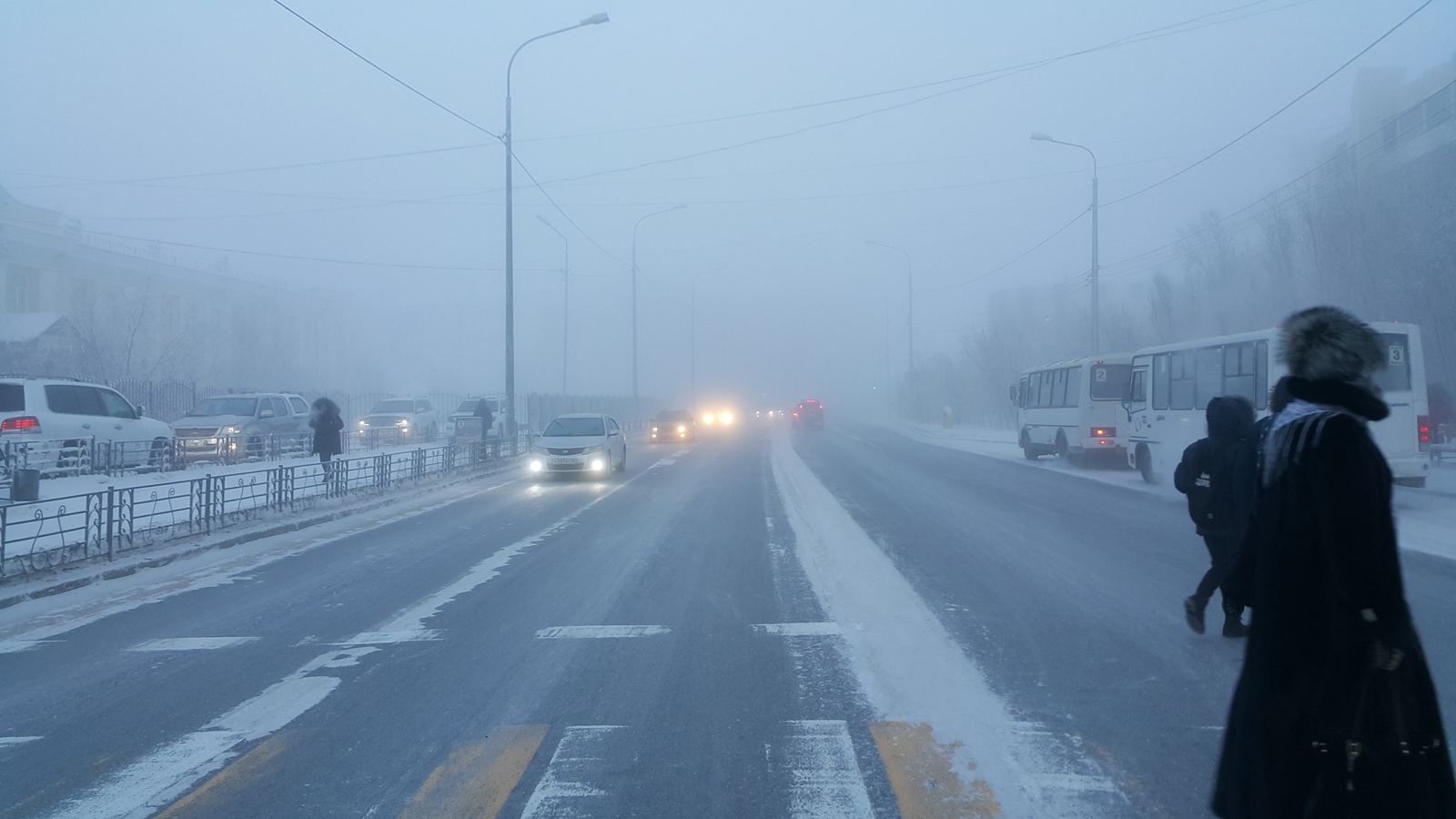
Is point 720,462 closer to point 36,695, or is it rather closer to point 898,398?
point 36,695

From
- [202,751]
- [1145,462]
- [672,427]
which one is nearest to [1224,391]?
[1145,462]

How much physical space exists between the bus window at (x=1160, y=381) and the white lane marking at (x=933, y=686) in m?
12.0

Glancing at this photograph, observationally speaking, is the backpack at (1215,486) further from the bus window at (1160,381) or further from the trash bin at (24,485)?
the trash bin at (24,485)

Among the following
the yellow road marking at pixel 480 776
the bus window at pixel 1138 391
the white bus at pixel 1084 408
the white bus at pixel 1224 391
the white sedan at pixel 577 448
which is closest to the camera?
the yellow road marking at pixel 480 776

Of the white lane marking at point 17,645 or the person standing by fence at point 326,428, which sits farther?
the person standing by fence at point 326,428

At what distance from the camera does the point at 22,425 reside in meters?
19.3

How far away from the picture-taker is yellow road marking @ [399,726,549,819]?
4.29 m

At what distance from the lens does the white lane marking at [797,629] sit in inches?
296

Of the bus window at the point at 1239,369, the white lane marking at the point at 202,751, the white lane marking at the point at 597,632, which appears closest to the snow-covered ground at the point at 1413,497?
the bus window at the point at 1239,369

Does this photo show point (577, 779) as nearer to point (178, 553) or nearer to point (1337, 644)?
point (1337, 644)

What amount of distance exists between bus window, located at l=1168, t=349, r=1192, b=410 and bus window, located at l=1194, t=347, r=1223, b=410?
27 cm

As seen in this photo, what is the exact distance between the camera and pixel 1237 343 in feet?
59.8

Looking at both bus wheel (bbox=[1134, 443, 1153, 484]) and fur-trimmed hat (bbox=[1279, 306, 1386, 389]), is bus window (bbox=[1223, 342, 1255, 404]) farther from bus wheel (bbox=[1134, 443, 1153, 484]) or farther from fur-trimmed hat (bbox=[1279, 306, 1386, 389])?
fur-trimmed hat (bbox=[1279, 306, 1386, 389])

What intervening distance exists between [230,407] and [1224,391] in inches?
990
